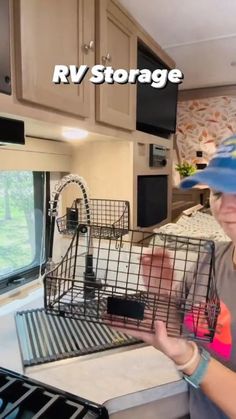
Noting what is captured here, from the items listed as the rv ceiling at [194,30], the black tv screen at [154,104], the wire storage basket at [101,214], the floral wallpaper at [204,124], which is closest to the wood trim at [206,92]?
the floral wallpaper at [204,124]

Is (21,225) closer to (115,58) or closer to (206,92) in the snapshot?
(115,58)

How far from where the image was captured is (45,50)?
2.90ft

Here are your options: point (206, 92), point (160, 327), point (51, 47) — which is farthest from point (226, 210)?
point (206, 92)

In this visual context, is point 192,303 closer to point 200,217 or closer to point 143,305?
point 143,305

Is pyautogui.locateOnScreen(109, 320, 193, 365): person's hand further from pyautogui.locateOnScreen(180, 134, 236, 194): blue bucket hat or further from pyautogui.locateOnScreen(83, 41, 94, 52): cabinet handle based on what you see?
pyautogui.locateOnScreen(83, 41, 94, 52): cabinet handle

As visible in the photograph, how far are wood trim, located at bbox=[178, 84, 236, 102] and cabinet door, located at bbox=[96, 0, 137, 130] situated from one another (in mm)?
1422

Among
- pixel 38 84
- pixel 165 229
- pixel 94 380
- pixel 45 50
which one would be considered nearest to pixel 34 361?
pixel 94 380

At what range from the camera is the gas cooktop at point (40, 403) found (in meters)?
0.61

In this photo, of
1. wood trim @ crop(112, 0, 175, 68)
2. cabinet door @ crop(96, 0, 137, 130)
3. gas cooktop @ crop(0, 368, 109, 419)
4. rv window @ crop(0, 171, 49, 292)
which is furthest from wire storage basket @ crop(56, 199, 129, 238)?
wood trim @ crop(112, 0, 175, 68)

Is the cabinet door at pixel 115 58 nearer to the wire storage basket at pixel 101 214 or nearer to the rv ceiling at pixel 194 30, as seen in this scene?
the rv ceiling at pixel 194 30

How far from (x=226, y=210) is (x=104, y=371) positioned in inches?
19.3

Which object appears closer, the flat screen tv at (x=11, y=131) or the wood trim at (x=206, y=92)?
the flat screen tv at (x=11, y=131)

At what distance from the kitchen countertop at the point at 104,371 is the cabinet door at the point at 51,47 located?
684 millimetres

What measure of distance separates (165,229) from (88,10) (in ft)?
3.42
